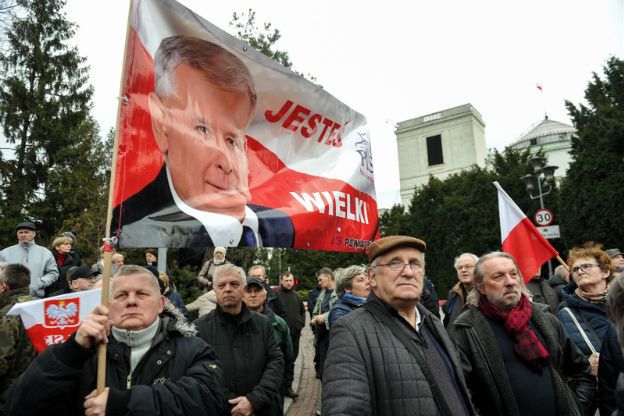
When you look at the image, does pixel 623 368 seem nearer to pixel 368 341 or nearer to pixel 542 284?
pixel 368 341

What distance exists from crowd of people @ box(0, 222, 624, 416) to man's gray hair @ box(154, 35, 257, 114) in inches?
46.7

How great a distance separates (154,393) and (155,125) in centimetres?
152

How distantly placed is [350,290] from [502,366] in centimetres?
226

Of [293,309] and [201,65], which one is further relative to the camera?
[293,309]

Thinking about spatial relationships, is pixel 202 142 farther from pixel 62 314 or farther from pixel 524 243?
pixel 524 243

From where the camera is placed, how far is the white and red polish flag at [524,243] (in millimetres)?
5211

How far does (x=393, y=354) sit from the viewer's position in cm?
232

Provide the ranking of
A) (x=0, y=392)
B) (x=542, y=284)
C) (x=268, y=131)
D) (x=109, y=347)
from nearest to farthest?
(x=109, y=347) → (x=0, y=392) → (x=268, y=131) → (x=542, y=284)

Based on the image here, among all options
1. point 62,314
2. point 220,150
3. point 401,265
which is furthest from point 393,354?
point 220,150

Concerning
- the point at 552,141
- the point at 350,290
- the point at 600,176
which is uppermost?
the point at 552,141

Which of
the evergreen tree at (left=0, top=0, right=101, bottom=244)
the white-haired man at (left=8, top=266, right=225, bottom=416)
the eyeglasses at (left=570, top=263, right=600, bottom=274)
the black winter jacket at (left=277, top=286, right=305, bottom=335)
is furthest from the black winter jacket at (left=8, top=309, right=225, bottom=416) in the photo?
the evergreen tree at (left=0, top=0, right=101, bottom=244)

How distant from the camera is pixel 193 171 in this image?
9.86 feet

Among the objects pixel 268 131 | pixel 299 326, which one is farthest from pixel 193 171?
pixel 299 326

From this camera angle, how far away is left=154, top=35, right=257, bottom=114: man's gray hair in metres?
2.95
